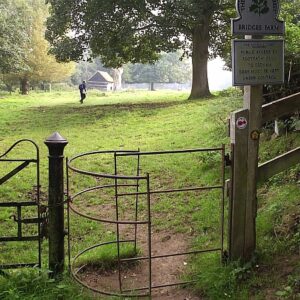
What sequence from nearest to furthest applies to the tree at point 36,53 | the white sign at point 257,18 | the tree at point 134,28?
the white sign at point 257,18, the tree at point 134,28, the tree at point 36,53

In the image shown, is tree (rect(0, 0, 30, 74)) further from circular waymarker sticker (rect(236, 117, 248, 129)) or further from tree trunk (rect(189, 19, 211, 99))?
circular waymarker sticker (rect(236, 117, 248, 129))

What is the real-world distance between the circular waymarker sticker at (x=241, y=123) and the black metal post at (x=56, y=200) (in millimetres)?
1597

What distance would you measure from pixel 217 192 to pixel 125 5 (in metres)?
17.4

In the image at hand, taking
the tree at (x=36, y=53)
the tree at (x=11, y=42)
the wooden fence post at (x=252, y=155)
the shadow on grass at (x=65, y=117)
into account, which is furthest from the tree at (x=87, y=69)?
the wooden fence post at (x=252, y=155)

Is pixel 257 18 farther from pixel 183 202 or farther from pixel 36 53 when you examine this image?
pixel 36 53

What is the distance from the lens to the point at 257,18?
3.93 meters

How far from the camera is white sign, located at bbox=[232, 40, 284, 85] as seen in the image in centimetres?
392

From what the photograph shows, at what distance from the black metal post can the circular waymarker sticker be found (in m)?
1.60

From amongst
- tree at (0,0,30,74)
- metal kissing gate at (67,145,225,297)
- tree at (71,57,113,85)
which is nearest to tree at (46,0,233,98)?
tree at (0,0,30,74)

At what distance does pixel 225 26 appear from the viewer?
1047 inches

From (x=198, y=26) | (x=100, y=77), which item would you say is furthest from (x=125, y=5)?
(x=100, y=77)

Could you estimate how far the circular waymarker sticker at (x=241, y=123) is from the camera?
4.10 metres

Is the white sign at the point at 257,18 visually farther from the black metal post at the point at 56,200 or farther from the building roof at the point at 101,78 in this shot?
the building roof at the point at 101,78

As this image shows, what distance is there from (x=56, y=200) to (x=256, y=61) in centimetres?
225
